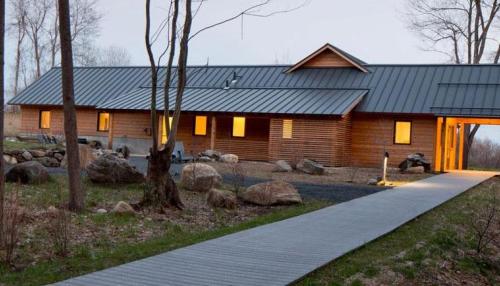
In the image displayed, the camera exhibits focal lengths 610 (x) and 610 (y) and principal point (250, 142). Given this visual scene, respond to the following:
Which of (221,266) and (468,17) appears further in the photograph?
(468,17)

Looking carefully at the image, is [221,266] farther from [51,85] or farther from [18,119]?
[18,119]

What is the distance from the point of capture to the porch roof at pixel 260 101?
2669cm

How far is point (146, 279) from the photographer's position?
6258 mm

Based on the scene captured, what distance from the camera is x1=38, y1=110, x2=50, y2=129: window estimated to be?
36156 mm

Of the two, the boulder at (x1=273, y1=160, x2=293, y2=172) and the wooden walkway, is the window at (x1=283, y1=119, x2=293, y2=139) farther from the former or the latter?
the wooden walkway

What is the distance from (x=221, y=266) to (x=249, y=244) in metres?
1.44

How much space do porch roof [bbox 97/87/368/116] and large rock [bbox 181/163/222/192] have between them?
11575 millimetres

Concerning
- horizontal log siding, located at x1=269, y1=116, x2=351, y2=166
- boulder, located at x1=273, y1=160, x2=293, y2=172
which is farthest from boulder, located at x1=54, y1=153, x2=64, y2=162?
horizontal log siding, located at x1=269, y1=116, x2=351, y2=166

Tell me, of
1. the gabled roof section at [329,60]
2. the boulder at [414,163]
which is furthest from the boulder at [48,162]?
the gabled roof section at [329,60]

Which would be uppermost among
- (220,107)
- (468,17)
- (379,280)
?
(468,17)

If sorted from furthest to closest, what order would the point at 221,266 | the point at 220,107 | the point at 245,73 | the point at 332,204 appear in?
the point at 245,73 < the point at 220,107 < the point at 332,204 < the point at 221,266

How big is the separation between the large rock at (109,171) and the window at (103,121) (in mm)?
20306

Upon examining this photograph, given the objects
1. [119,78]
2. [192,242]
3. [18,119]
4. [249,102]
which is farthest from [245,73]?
[192,242]

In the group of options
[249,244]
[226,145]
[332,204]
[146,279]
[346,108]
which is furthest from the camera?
[226,145]
